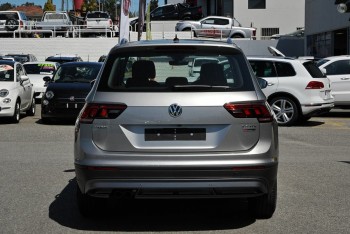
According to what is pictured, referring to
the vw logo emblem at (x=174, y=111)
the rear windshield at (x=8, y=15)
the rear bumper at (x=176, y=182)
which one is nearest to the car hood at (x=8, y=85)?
the rear bumper at (x=176, y=182)

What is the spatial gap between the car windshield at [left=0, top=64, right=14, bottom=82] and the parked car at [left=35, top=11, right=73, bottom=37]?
99.4 ft

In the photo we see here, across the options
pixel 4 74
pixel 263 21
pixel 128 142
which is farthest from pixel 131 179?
pixel 263 21

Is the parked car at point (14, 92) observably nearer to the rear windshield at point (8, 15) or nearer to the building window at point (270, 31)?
the rear windshield at point (8, 15)

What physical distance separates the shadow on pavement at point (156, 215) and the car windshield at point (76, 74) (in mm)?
9385

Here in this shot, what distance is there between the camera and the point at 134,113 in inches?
223

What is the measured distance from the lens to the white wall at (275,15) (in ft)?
160

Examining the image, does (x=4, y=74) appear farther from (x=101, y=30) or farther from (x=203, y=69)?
(x=101, y=30)

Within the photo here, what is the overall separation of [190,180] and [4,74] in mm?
11726

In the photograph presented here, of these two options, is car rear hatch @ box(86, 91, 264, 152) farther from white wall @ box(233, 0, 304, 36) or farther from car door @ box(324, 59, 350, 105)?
white wall @ box(233, 0, 304, 36)

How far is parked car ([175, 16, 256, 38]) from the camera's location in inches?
1689

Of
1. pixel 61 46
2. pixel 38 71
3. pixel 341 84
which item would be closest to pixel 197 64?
pixel 341 84

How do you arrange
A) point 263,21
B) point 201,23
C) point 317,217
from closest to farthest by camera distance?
1. point 317,217
2. point 201,23
3. point 263,21

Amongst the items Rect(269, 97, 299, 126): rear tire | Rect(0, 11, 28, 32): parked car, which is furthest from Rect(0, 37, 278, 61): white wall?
Rect(269, 97, 299, 126): rear tire

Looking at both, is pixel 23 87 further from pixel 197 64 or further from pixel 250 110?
pixel 250 110
